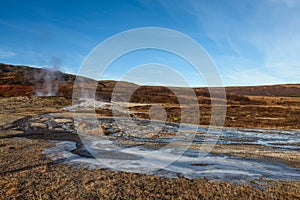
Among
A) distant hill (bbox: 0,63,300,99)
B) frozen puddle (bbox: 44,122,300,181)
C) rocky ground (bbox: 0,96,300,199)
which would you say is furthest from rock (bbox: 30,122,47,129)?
distant hill (bbox: 0,63,300,99)

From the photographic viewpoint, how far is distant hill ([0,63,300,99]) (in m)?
52.1

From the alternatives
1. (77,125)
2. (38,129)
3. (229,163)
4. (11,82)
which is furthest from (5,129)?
(11,82)

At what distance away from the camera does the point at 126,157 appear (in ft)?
43.4

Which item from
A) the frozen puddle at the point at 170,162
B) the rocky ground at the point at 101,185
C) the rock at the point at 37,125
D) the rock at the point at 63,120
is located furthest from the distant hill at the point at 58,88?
the rocky ground at the point at 101,185

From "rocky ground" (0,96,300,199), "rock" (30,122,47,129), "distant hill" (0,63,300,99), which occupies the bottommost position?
"rocky ground" (0,96,300,199)

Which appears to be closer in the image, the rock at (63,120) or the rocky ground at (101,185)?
the rocky ground at (101,185)

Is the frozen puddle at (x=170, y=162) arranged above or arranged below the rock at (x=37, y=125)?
below

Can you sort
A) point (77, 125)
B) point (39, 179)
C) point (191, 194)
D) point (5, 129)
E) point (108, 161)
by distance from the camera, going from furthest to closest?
point (77, 125) → point (5, 129) → point (108, 161) → point (39, 179) → point (191, 194)

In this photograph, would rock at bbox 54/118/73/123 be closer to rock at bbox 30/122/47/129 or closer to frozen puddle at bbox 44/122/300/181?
rock at bbox 30/122/47/129

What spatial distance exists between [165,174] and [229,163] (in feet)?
12.3

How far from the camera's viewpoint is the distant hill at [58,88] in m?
52.1

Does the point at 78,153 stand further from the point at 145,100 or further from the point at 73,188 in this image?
the point at 145,100

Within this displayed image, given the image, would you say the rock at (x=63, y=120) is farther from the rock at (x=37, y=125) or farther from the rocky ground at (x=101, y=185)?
the rocky ground at (x=101, y=185)

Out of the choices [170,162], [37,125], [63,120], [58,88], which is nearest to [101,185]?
[170,162]
